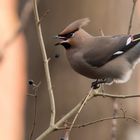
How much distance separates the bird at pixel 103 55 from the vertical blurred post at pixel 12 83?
0.76m

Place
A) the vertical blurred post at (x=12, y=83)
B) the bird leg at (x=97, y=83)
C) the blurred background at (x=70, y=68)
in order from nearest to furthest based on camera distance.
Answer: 1. the bird leg at (x=97, y=83)
2. the blurred background at (x=70, y=68)
3. the vertical blurred post at (x=12, y=83)

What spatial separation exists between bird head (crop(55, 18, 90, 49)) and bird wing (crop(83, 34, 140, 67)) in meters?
0.10

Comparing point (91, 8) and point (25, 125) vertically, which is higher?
point (91, 8)

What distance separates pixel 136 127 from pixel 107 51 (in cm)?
99

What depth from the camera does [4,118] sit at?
18.9ft

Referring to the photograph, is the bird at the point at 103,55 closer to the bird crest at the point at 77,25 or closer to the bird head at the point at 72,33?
the bird head at the point at 72,33

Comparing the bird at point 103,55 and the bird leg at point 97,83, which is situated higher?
the bird at point 103,55

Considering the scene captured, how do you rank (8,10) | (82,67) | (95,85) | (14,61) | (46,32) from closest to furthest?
(95,85)
(82,67)
(46,32)
(8,10)
(14,61)

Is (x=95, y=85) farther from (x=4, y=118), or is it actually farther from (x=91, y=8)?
(x=4, y=118)

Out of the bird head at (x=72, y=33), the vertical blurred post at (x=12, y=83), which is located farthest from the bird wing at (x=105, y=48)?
the vertical blurred post at (x=12, y=83)

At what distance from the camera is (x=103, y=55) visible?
4.30m

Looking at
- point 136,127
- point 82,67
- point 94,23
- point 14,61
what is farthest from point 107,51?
point 14,61

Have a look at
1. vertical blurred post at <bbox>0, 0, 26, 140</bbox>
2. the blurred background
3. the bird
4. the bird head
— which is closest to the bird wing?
the bird

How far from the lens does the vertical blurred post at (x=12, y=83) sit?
16.7ft
